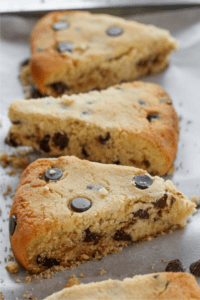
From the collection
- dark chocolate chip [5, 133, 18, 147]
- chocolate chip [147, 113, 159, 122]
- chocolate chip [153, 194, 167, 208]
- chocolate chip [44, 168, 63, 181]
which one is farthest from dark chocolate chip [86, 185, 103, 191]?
dark chocolate chip [5, 133, 18, 147]

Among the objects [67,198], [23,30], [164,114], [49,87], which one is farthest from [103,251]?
[23,30]

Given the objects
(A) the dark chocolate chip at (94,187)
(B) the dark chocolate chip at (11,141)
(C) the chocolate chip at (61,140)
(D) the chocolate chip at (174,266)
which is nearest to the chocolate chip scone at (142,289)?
(D) the chocolate chip at (174,266)

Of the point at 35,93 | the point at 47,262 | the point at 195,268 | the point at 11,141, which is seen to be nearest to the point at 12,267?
the point at 47,262

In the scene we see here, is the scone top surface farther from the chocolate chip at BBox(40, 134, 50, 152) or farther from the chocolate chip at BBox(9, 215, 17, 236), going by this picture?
the chocolate chip at BBox(9, 215, 17, 236)

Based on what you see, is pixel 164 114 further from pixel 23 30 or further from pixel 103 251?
pixel 23 30

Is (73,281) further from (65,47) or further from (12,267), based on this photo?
(65,47)
